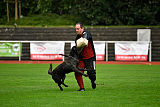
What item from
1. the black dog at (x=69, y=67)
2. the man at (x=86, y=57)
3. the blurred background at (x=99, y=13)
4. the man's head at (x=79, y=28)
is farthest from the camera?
the blurred background at (x=99, y=13)

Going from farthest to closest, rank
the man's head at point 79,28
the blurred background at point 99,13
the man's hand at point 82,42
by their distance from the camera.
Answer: the blurred background at point 99,13 < the man's head at point 79,28 < the man's hand at point 82,42

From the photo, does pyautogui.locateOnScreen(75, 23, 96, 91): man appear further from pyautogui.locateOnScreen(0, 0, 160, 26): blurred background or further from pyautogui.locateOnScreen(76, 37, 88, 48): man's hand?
pyautogui.locateOnScreen(0, 0, 160, 26): blurred background

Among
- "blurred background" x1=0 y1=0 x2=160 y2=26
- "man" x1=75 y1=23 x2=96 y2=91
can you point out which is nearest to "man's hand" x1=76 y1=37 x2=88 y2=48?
"man" x1=75 y1=23 x2=96 y2=91

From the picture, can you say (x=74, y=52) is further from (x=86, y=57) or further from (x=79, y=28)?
(x=79, y=28)

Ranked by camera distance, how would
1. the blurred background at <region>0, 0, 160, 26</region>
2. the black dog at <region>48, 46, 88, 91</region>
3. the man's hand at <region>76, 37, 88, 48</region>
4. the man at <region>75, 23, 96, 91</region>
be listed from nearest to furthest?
the man's hand at <region>76, 37, 88, 48</region> < the black dog at <region>48, 46, 88, 91</region> < the man at <region>75, 23, 96, 91</region> < the blurred background at <region>0, 0, 160, 26</region>

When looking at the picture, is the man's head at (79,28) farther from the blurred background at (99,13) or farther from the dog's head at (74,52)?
the blurred background at (99,13)

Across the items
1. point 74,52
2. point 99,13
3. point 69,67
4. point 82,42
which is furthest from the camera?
point 99,13

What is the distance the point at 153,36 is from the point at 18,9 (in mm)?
14563

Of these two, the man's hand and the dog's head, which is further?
the dog's head

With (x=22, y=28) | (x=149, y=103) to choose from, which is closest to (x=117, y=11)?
(x=22, y=28)

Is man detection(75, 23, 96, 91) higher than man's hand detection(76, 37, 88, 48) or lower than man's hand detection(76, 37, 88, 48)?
lower

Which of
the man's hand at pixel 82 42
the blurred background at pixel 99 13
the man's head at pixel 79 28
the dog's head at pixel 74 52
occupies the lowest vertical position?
the dog's head at pixel 74 52

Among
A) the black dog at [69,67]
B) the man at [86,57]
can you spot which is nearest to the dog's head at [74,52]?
the black dog at [69,67]

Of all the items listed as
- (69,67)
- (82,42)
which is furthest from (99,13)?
(82,42)
